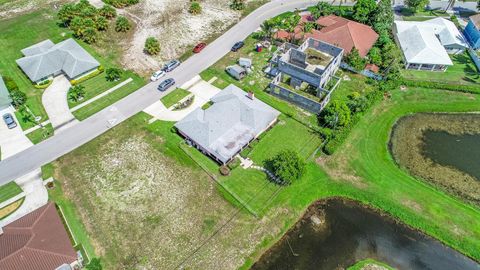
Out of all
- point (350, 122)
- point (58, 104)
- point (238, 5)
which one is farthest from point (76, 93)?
point (350, 122)

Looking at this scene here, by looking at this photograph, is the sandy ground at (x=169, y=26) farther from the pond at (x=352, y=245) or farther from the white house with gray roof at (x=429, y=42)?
the pond at (x=352, y=245)

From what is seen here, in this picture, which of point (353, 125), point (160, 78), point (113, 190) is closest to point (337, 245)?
point (353, 125)

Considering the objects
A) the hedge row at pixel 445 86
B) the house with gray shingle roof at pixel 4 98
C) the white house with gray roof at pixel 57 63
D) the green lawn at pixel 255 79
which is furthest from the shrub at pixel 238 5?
the house with gray shingle roof at pixel 4 98

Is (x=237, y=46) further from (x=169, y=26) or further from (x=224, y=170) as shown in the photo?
(x=224, y=170)

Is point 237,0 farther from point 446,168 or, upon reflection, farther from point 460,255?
point 460,255

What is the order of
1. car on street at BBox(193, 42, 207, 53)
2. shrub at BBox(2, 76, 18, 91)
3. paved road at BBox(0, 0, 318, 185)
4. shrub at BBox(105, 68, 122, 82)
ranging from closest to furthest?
1. paved road at BBox(0, 0, 318, 185)
2. shrub at BBox(2, 76, 18, 91)
3. shrub at BBox(105, 68, 122, 82)
4. car on street at BBox(193, 42, 207, 53)

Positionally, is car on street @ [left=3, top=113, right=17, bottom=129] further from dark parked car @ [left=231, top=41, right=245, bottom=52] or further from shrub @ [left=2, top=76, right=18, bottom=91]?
dark parked car @ [left=231, top=41, right=245, bottom=52]

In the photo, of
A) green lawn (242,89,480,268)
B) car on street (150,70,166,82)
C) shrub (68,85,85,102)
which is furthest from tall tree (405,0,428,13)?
shrub (68,85,85,102)
